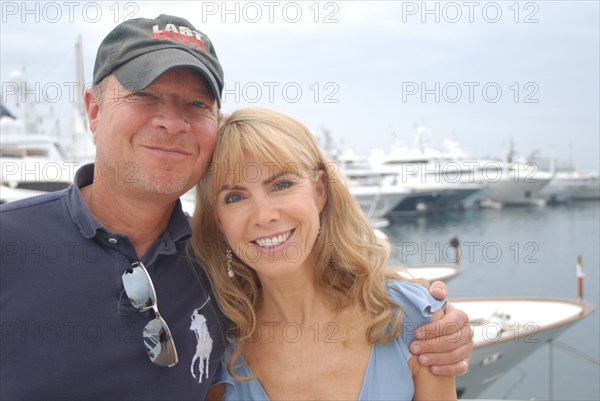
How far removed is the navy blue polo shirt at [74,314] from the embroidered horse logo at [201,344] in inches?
0.6

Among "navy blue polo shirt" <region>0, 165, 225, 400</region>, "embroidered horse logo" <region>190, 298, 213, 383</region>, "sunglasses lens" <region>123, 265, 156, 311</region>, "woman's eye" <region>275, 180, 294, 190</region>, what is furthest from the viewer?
"woman's eye" <region>275, 180, 294, 190</region>

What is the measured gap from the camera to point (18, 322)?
2023mm

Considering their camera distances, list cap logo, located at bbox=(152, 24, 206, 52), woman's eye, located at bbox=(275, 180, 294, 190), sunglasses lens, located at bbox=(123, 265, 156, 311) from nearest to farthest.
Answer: sunglasses lens, located at bbox=(123, 265, 156, 311) → cap logo, located at bbox=(152, 24, 206, 52) → woman's eye, located at bbox=(275, 180, 294, 190)

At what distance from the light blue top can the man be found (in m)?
0.11

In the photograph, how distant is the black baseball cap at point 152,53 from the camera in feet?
7.22

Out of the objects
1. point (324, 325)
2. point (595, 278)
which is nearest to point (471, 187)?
point (595, 278)

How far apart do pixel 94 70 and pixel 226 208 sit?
0.81 meters

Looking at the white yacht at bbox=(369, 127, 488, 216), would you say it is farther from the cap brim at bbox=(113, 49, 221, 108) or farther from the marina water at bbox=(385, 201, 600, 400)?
the cap brim at bbox=(113, 49, 221, 108)

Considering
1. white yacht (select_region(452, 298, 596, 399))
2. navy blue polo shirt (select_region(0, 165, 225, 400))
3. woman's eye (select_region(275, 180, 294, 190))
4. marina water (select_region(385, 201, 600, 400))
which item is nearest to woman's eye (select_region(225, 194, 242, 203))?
woman's eye (select_region(275, 180, 294, 190))

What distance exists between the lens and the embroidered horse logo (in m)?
2.42

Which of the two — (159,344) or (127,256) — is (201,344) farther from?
(127,256)

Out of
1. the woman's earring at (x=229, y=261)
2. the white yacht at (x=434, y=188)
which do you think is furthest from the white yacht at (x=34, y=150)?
the white yacht at (x=434, y=188)

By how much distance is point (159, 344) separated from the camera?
2.19 metres

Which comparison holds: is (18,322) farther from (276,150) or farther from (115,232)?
(276,150)
